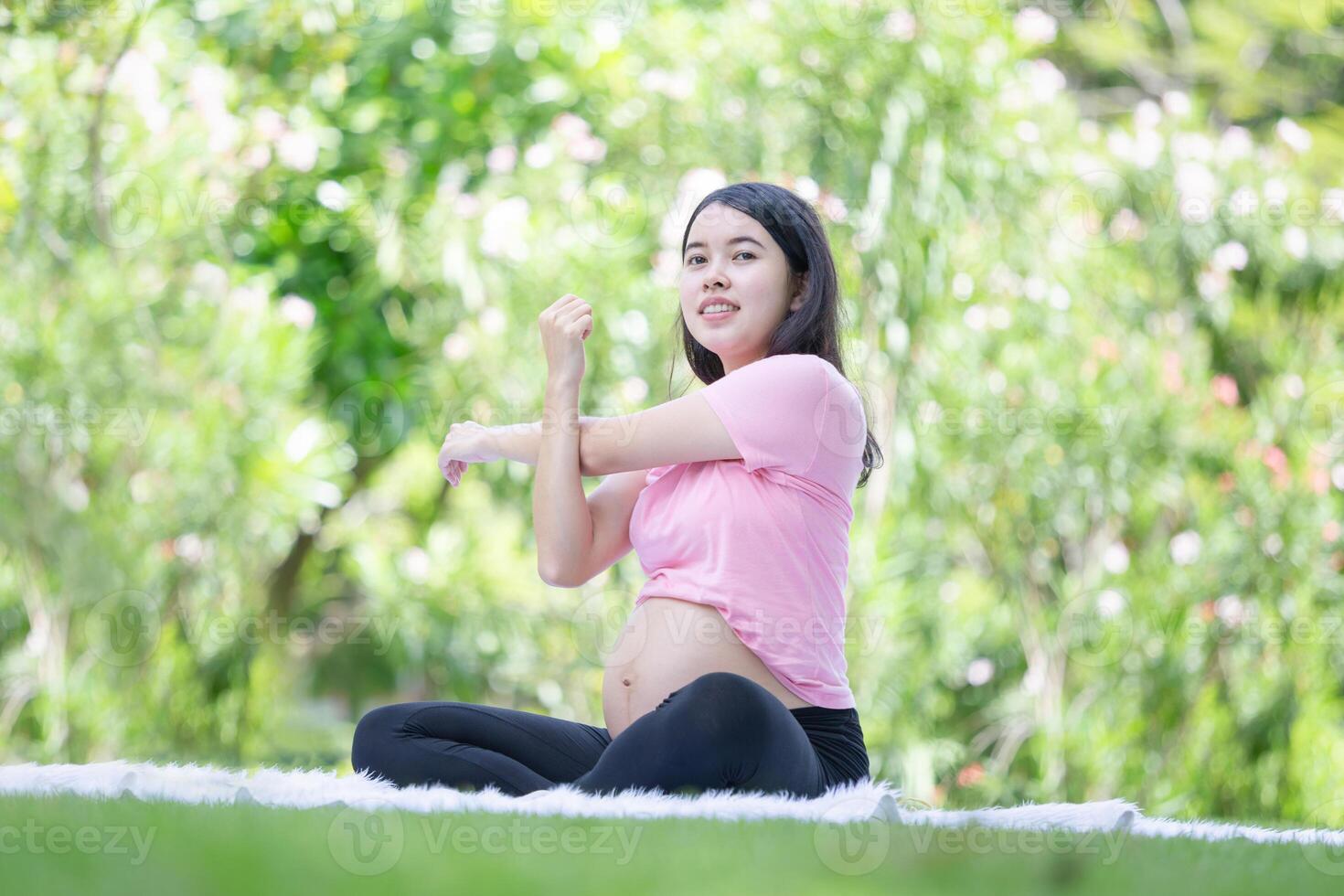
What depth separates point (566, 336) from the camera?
85.7 inches

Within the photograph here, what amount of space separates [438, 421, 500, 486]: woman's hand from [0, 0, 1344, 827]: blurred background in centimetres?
187

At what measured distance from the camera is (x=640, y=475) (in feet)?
7.87

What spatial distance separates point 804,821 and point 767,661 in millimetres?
478

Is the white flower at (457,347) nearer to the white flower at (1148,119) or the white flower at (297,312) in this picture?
the white flower at (297,312)

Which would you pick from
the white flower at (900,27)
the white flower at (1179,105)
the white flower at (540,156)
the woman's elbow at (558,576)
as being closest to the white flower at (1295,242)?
the white flower at (1179,105)

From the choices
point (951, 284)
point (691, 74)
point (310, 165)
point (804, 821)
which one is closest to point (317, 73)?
point (310, 165)

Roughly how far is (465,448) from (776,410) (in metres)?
0.55

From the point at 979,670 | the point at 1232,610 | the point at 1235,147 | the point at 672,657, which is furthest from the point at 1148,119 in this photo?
the point at 672,657

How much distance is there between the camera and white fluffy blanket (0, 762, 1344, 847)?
1652 mm

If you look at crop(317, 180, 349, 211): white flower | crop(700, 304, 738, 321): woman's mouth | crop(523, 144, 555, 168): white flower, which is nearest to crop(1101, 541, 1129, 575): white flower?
crop(523, 144, 555, 168): white flower

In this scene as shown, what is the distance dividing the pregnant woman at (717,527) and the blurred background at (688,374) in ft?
6.14

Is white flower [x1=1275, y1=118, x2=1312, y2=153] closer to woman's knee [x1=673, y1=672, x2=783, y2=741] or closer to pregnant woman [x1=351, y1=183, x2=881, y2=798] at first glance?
pregnant woman [x1=351, y1=183, x2=881, y2=798]

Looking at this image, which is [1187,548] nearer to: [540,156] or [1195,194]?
[1195,194]

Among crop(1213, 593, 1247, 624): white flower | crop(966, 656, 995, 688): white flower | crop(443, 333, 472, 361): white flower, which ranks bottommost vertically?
crop(966, 656, 995, 688): white flower
